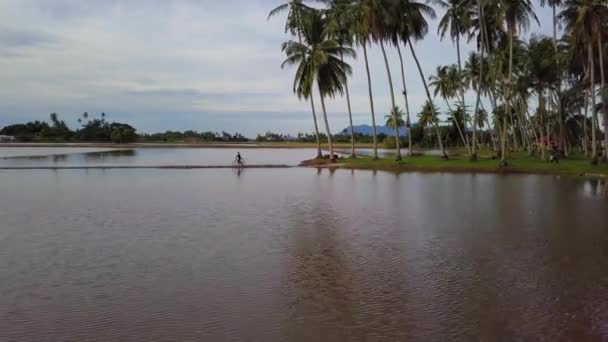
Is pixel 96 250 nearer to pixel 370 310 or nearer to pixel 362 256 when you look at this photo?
pixel 362 256

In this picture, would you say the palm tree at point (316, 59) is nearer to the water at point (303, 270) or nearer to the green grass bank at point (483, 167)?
the green grass bank at point (483, 167)

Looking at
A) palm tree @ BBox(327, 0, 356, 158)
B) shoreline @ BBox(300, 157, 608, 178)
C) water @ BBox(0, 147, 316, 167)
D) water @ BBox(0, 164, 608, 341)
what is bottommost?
water @ BBox(0, 164, 608, 341)

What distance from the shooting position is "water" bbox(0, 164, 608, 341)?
621 cm

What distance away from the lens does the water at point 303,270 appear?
20.4 ft

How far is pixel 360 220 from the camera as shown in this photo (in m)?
14.0

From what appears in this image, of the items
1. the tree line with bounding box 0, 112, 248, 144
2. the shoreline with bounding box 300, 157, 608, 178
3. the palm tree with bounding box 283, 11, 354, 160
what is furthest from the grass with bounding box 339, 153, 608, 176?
the tree line with bounding box 0, 112, 248, 144

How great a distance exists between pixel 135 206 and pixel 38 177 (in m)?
15.1

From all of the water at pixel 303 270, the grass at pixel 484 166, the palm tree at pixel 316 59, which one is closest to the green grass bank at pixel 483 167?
the grass at pixel 484 166

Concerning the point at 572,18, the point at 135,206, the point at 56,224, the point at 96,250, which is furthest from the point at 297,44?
the point at 96,250

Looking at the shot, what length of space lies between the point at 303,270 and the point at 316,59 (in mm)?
33583

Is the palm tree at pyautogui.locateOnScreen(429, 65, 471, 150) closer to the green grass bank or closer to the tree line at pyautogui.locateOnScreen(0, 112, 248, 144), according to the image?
the green grass bank

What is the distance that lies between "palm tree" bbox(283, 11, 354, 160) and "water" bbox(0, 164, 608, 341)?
25.2m

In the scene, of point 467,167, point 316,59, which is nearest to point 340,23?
point 316,59

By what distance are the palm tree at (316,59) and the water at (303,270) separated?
25.2m
